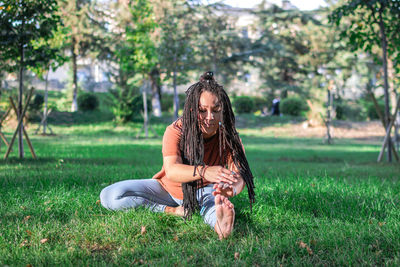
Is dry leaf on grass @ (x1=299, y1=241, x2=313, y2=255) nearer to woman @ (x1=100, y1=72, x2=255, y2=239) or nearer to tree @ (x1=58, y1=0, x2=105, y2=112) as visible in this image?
woman @ (x1=100, y1=72, x2=255, y2=239)

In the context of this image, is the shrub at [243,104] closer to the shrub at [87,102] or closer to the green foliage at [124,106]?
the green foliage at [124,106]

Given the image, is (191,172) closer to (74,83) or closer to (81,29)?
(81,29)

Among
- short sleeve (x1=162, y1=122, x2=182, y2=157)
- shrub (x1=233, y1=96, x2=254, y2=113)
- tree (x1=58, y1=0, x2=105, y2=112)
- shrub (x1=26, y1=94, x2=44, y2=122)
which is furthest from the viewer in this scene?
shrub (x1=233, y1=96, x2=254, y2=113)

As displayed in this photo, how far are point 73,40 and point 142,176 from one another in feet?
88.4

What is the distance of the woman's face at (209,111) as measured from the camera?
3.66m

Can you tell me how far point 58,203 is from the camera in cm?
459

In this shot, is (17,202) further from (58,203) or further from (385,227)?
(385,227)

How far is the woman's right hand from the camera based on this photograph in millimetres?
3354

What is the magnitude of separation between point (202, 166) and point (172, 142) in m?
0.43

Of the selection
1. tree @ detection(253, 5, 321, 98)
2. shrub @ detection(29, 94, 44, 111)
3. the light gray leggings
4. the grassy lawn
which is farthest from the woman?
tree @ detection(253, 5, 321, 98)

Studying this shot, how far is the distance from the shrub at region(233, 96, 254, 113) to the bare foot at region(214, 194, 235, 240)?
103 ft

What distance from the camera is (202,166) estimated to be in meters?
3.59

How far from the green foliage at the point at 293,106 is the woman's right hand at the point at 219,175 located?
31024mm

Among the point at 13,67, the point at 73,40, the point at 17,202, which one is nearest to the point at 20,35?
the point at 13,67
